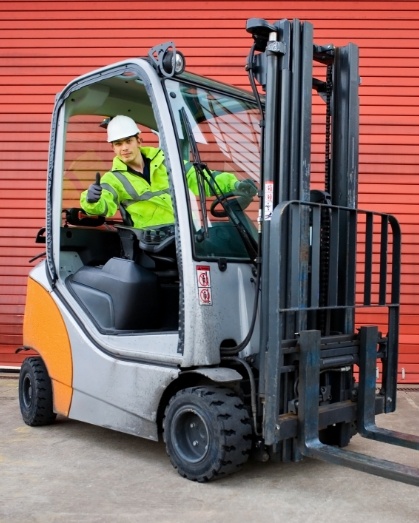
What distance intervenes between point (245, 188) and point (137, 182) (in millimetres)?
738

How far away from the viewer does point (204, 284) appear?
140 inches

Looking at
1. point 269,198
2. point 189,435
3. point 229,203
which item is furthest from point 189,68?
point 189,435

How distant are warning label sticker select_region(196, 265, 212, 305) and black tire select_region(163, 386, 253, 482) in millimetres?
477

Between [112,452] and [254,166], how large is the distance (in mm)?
2039

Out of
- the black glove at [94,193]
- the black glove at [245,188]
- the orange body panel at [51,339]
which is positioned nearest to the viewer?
the black glove at [94,193]

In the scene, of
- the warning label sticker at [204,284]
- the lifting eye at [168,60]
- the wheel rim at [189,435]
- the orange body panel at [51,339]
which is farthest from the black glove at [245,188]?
the orange body panel at [51,339]

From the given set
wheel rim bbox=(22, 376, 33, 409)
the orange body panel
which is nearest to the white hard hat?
the orange body panel

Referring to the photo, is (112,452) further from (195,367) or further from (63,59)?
(63,59)

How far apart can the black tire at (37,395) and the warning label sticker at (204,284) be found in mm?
1685

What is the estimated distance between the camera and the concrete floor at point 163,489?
3076 millimetres

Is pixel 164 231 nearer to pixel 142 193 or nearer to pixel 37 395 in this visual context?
pixel 142 193

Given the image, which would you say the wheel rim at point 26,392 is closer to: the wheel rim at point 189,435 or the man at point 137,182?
the man at point 137,182

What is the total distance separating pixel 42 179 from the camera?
686 cm

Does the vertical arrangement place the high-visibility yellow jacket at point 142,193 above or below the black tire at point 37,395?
above
